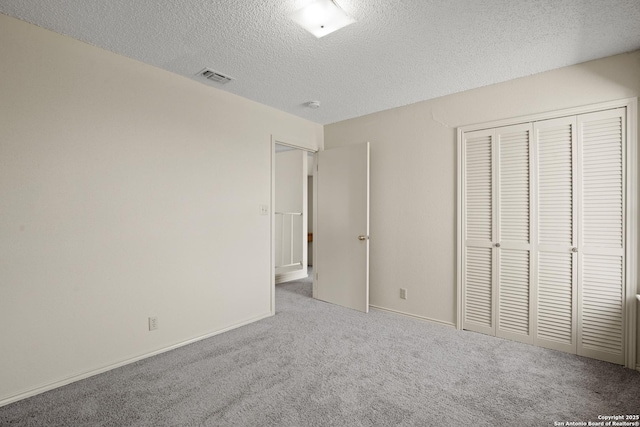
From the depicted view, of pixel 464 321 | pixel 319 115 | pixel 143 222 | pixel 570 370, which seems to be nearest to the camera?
pixel 570 370

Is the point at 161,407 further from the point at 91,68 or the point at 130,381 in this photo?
the point at 91,68

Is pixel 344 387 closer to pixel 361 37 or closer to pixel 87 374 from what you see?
pixel 87 374

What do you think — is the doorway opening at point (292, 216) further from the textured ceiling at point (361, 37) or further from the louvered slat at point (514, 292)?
the louvered slat at point (514, 292)

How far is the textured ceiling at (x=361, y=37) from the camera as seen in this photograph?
180 cm

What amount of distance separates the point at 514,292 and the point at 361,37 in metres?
2.52

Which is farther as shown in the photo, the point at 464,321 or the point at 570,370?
the point at 464,321

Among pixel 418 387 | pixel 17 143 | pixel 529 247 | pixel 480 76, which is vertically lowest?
pixel 418 387

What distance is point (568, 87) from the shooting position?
8.34ft

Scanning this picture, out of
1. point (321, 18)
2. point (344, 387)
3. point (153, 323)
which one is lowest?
point (344, 387)

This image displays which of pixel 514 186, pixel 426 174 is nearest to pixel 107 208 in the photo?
pixel 426 174

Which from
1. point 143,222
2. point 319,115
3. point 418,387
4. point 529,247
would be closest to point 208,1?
point 143,222

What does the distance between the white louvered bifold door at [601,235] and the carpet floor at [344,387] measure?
221mm

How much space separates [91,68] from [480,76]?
3.10m

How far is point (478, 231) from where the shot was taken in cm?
302
